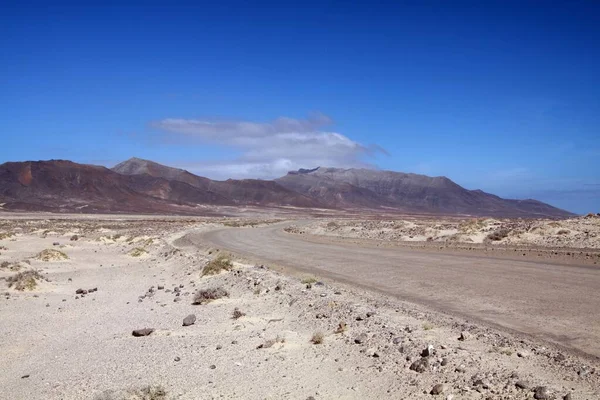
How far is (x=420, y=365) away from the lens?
6.55 meters

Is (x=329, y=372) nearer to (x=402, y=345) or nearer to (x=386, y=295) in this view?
(x=402, y=345)

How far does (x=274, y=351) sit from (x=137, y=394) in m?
2.51

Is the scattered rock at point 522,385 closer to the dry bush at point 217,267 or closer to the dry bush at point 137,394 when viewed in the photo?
the dry bush at point 137,394

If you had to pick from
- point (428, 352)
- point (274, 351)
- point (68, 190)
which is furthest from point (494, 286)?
point (68, 190)

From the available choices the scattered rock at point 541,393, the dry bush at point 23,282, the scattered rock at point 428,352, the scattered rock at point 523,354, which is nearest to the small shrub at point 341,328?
the scattered rock at point 428,352

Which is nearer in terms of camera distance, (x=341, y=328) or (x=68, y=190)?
(x=341, y=328)

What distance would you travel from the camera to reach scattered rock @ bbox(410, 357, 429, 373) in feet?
21.2

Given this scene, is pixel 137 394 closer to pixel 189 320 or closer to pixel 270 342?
pixel 270 342

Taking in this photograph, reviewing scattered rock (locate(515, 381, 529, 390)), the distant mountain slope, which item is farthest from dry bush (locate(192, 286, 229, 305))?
the distant mountain slope

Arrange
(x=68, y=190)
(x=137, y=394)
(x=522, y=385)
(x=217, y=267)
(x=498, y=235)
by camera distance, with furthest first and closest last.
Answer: (x=68, y=190) → (x=498, y=235) → (x=217, y=267) → (x=137, y=394) → (x=522, y=385)

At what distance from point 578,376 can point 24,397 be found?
23.3ft

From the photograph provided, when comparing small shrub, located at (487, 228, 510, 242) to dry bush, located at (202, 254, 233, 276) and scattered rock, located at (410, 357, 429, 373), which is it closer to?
dry bush, located at (202, 254, 233, 276)

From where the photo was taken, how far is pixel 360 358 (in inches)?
288

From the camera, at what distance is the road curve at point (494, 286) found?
8914 millimetres
